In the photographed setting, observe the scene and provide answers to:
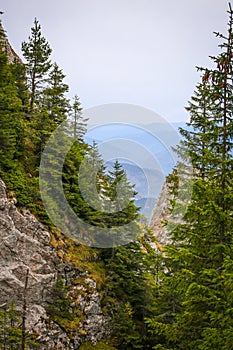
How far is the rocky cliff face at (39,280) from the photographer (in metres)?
14.7

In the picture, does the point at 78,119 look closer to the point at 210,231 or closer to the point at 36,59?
the point at 36,59

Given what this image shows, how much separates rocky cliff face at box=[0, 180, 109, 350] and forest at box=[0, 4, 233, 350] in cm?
37

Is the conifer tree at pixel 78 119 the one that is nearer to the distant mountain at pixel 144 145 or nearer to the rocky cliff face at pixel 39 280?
the distant mountain at pixel 144 145

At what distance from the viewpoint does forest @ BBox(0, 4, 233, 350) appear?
31.3ft

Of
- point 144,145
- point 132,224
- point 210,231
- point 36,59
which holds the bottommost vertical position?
point 210,231

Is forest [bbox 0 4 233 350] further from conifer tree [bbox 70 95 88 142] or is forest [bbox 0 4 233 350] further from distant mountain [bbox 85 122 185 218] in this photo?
conifer tree [bbox 70 95 88 142]

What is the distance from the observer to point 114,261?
21.0m

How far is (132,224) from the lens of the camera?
21062 millimetres

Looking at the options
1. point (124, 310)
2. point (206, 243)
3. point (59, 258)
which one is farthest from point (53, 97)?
point (206, 243)

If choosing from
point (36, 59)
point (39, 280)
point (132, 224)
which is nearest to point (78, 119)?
point (36, 59)

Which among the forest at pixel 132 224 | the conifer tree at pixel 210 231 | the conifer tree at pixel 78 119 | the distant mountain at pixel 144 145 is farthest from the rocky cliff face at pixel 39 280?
the conifer tree at pixel 78 119

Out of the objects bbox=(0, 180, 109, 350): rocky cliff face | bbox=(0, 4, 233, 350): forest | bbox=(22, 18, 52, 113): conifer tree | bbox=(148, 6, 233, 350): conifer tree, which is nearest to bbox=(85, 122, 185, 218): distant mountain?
bbox=(0, 4, 233, 350): forest

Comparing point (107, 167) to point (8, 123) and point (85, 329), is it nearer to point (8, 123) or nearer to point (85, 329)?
point (8, 123)

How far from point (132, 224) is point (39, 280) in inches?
296
